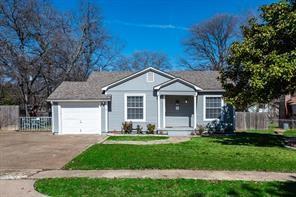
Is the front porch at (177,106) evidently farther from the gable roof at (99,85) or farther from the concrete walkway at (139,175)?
the concrete walkway at (139,175)

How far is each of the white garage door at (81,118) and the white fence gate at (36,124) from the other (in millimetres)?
3463

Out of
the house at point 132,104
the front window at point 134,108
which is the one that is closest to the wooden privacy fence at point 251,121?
the house at point 132,104

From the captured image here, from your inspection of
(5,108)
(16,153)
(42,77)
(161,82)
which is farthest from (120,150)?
(42,77)

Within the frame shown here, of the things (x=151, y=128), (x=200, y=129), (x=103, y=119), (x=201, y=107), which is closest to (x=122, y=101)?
(x=103, y=119)

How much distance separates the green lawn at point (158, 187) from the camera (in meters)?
7.36

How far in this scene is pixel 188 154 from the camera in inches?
521

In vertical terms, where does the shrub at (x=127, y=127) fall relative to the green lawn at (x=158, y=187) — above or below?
above

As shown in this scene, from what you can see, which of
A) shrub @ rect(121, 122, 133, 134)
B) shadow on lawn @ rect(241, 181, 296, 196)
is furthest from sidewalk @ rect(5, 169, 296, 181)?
shrub @ rect(121, 122, 133, 134)

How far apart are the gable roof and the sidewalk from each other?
13.9 metres

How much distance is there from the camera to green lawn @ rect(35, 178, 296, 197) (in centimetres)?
736

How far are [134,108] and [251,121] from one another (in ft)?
37.9

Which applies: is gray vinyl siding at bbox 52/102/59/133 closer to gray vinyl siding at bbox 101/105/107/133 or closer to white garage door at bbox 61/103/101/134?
white garage door at bbox 61/103/101/134

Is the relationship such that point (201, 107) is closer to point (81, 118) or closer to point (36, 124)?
point (81, 118)

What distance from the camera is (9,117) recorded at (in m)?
26.8
